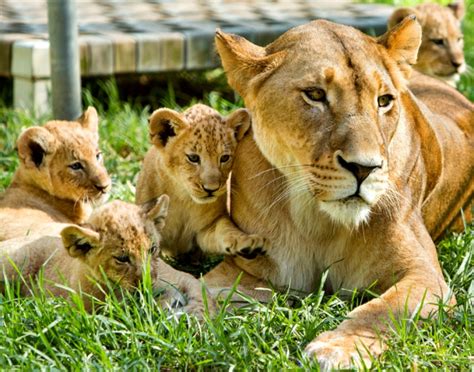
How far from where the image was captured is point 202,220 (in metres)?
4.21

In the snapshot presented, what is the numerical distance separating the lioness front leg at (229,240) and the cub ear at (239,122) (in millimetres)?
344

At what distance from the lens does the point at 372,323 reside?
11.1 ft

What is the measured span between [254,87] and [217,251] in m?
0.70

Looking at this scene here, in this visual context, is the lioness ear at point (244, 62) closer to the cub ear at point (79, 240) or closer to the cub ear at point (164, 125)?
the cub ear at point (164, 125)

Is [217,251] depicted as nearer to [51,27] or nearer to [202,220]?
[202,220]

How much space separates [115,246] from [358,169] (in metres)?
0.86

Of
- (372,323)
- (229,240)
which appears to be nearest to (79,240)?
(229,240)

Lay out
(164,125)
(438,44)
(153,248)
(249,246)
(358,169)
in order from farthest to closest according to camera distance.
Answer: (438,44), (164,125), (249,246), (153,248), (358,169)

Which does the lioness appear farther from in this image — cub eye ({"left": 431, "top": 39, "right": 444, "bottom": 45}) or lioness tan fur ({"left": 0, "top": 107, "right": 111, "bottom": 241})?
cub eye ({"left": 431, "top": 39, "right": 444, "bottom": 45})

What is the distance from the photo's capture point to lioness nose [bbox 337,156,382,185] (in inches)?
132

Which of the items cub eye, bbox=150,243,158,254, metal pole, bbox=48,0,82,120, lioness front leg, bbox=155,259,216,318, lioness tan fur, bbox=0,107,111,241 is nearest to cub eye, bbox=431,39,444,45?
metal pole, bbox=48,0,82,120

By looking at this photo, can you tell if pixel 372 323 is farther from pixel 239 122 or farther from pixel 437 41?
pixel 437 41

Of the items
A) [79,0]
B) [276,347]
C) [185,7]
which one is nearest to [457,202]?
[276,347]

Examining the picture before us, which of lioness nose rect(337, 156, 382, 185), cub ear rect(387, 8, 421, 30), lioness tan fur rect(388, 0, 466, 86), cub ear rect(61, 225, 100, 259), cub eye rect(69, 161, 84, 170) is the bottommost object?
lioness tan fur rect(388, 0, 466, 86)
